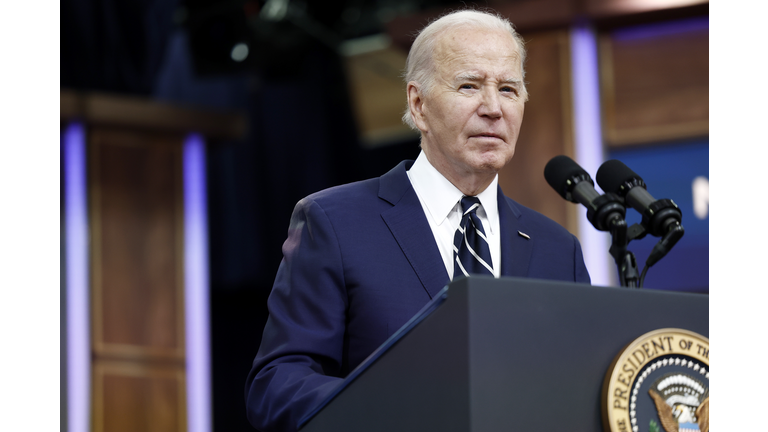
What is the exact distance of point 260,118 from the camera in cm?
600

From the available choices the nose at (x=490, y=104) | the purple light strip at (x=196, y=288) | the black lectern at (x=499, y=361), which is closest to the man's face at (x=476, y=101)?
the nose at (x=490, y=104)

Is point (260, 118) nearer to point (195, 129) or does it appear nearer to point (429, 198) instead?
point (195, 129)

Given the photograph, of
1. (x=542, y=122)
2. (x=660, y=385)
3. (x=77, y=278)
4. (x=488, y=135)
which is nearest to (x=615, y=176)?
(x=488, y=135)

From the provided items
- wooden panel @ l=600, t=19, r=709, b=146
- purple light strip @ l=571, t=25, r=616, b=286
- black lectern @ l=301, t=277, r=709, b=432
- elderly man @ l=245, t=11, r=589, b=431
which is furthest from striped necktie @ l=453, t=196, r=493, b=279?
wooden panel @ l=600, t=19, r=709, b=146

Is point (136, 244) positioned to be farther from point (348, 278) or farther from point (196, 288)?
point (348, 278)

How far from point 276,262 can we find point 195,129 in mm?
1441

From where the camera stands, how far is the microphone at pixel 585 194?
1232 mm

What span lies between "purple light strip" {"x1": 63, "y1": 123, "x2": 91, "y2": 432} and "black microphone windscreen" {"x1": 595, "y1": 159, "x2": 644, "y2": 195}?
3.68 m

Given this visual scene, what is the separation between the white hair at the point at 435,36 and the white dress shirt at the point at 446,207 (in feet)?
0.57

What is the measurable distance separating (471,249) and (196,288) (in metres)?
3.79

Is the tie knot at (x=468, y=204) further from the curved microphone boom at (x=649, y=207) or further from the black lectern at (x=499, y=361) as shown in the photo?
the black lectern at (x=499, y=361)

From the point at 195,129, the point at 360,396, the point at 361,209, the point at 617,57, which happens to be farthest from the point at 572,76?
the point at 360,396

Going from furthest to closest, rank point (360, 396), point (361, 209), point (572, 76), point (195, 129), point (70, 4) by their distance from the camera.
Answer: point (195, 129) < point (70, 4) < point (572, 76) < point (361, 209) < point (360, 396)

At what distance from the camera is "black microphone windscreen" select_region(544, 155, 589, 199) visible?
134cm
